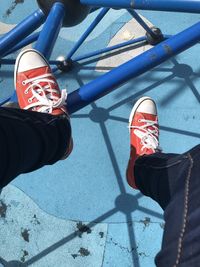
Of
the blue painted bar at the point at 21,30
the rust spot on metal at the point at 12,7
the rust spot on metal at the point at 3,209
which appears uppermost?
the rust spot on metal at the point at 12,7

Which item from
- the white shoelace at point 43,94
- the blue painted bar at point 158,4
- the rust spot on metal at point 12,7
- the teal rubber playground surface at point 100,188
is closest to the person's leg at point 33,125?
the white shoelace at point 43,94

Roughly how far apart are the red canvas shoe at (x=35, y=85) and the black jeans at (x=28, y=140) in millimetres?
60

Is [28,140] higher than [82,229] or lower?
lower

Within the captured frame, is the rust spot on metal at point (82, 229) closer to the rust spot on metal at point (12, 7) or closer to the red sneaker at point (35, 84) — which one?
the red sneaker at point (35, 84)

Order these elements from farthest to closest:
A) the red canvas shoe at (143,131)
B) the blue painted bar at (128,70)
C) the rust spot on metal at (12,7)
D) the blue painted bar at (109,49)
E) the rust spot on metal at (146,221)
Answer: the rust spot on metal at (12,7)
the blue painted bar at (109,49)
the rust spot on metal at (146,221)
the red canvas shoe at (143,131)
the blue painted bar at (128,70)

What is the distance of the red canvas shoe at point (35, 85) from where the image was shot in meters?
0.94

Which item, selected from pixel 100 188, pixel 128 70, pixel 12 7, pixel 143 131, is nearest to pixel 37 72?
pixel 128 70

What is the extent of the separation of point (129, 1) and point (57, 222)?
0.73 m

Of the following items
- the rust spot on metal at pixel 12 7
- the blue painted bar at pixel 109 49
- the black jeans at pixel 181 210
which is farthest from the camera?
the rust spot on metal at pixel 12 7

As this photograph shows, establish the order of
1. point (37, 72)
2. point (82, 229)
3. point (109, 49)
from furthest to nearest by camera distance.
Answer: point (109, 49) < point (82, 229) < point (37, 72)

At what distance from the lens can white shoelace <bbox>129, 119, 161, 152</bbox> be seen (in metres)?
1.23

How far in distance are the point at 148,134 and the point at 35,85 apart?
40 centimetres

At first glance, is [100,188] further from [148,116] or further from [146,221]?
[148,116]

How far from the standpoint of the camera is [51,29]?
960 millimetres
